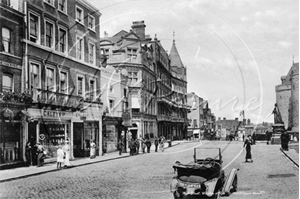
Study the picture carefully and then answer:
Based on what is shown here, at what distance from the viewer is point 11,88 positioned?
1820cm

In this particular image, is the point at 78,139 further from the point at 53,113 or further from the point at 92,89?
the point at 53,113

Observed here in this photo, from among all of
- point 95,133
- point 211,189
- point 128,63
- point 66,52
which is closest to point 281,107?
point 128,63

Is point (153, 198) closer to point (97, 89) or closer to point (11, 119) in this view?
point (11, 119)

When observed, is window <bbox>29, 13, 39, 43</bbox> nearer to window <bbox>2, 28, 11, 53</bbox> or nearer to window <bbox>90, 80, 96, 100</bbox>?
window <bbox>2, 28, 11, 53</bbox>

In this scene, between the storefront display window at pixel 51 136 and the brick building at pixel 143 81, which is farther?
the brick building at pixel 143 81

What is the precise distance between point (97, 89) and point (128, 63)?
15.4 metres

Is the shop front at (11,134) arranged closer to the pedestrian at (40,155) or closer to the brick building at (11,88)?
the brick building at (11,88)

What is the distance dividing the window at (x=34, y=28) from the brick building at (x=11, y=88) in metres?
→ 0.90

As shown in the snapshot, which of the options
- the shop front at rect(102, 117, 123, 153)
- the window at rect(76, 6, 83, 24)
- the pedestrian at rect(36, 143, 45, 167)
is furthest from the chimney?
the shop front at rect(102, 117, 123, 153)

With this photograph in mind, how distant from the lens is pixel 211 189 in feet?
27.7

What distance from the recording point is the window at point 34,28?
1978cm

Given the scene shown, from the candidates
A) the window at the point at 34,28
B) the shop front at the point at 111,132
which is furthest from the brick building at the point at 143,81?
the window at the point at 34,28

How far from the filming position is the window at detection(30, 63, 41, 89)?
19922mm

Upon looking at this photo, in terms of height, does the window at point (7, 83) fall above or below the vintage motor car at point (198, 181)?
above
